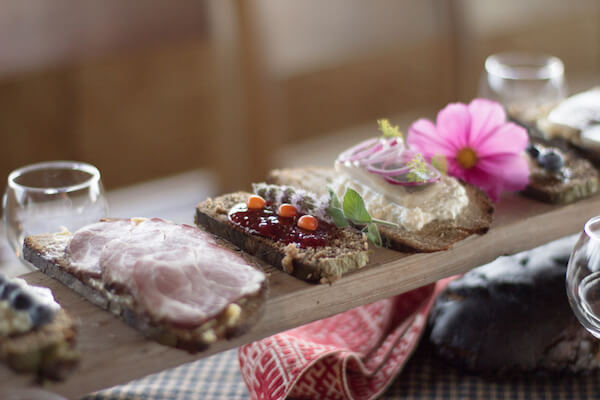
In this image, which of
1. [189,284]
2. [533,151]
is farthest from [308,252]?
[533,151]

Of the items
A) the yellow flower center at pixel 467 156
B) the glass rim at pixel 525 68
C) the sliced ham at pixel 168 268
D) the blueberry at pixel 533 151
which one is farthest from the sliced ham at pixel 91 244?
the glass rim at pixel 525 68

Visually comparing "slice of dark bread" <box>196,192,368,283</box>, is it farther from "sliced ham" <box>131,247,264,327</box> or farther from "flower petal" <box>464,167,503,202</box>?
"flower petal" <box>464,167,503,202</box>

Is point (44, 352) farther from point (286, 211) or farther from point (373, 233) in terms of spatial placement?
point (373, 233)

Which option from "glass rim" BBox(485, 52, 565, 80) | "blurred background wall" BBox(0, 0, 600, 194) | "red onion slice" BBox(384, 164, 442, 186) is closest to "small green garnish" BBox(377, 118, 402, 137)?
"red onion slice" BBox(384, 164, 442, 186)

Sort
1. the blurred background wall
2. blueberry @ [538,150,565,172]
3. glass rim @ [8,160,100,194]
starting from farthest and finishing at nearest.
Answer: the blurred background wall, blueberry @ [538,150,565,172], glass rim @ [8,160,100,194]

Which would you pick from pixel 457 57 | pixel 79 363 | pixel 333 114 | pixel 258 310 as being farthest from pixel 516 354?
pixel 457 57

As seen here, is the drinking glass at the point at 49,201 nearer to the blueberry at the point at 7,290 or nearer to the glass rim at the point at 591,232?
the blueberry at the point at 7,290

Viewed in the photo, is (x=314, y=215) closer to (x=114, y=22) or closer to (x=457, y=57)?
(x=114, y=22)
